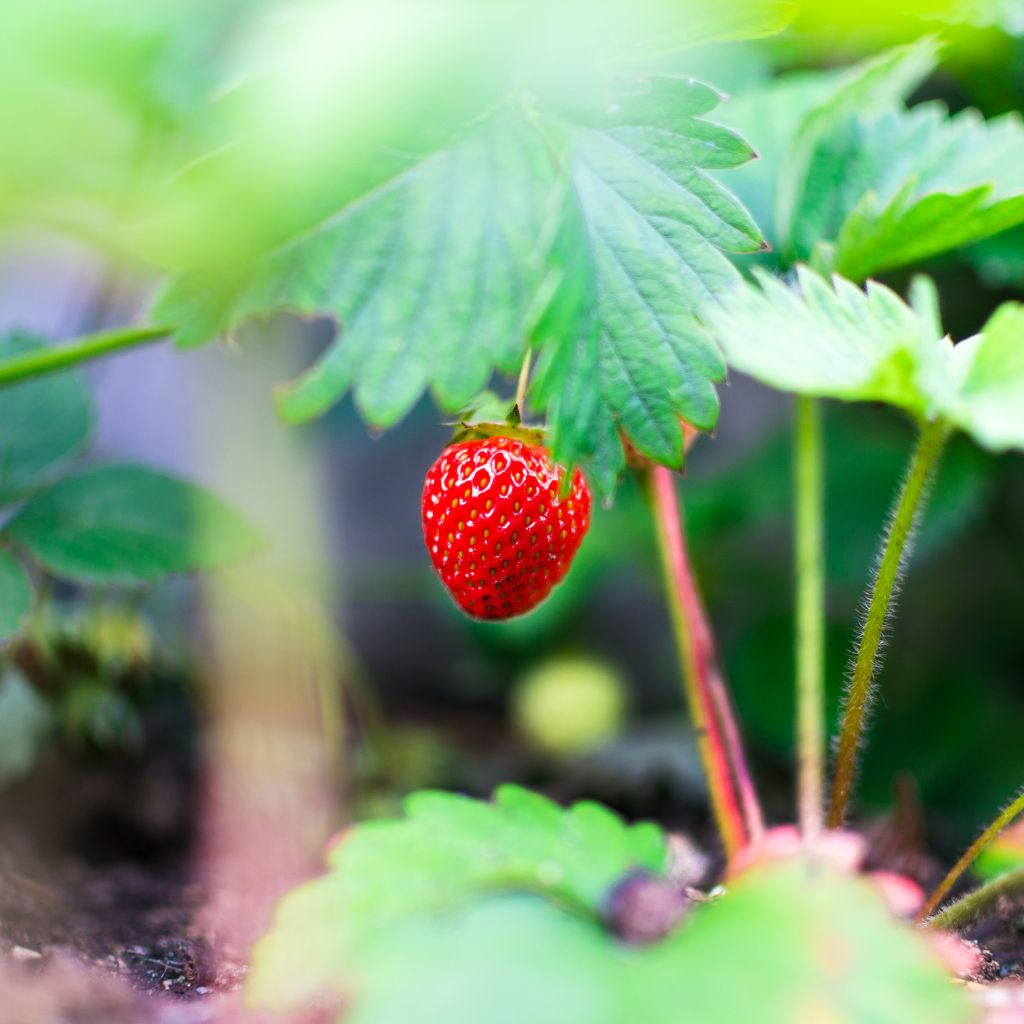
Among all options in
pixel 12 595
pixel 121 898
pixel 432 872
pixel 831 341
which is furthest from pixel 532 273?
pixel 121 898

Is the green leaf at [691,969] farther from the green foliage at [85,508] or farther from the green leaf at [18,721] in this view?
the green leaf at [18,721]

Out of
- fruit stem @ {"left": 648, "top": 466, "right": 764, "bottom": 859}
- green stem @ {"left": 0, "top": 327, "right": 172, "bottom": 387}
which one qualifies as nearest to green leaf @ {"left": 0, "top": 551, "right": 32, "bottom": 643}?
green stem @ {"left": 0, "top": 327, "right": 172, "bottom": 387}

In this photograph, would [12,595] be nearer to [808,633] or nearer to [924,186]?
[808,633]

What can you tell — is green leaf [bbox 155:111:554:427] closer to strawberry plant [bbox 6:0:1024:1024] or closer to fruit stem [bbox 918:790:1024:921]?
strawberry plant [bbox 6:0:1024:1024]

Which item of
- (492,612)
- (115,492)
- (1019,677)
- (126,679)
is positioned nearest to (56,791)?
(126,679)

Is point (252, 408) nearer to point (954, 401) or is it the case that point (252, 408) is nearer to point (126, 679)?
point (126, 679)

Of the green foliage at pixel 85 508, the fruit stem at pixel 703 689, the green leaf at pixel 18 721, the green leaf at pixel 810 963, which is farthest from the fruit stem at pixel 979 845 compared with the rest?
the green leaf at pixel 18 721

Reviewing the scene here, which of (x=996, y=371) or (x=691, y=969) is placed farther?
(x=996, y=371)
